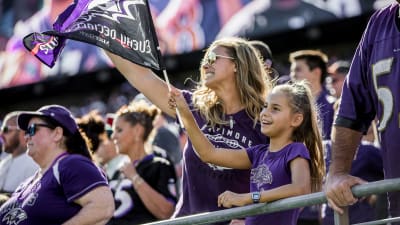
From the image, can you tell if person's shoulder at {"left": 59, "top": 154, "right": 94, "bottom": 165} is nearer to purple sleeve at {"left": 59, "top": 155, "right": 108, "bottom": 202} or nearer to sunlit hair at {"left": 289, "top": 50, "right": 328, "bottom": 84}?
purple sleeve at {"left": 59, "top": 155, "right": 108, "bottom": 202}

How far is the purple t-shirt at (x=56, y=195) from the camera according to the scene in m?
5.63

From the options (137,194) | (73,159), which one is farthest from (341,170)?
(137,194)

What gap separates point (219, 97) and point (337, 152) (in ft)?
4.39

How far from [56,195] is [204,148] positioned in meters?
1.32

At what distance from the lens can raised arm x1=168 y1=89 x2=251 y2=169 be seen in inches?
186

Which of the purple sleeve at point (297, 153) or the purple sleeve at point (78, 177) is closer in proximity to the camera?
the purple sleeve at point (297, 153)

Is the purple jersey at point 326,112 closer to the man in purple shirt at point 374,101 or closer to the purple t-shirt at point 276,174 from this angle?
the purple t-shirt at point 276,174

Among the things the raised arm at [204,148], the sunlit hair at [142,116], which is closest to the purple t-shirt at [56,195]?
the raised arm at [204,148]

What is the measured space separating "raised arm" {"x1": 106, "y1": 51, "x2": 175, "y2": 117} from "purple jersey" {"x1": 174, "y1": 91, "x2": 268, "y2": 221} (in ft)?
0.95

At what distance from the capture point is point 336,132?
4.25 metres

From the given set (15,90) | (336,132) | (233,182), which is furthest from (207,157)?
(15,90)

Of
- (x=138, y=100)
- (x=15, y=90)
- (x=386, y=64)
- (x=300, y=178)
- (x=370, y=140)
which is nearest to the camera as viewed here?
(x=386, y=64)

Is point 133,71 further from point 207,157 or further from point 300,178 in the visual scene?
point 300,178

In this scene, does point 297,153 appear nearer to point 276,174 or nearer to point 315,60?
point 276,174
